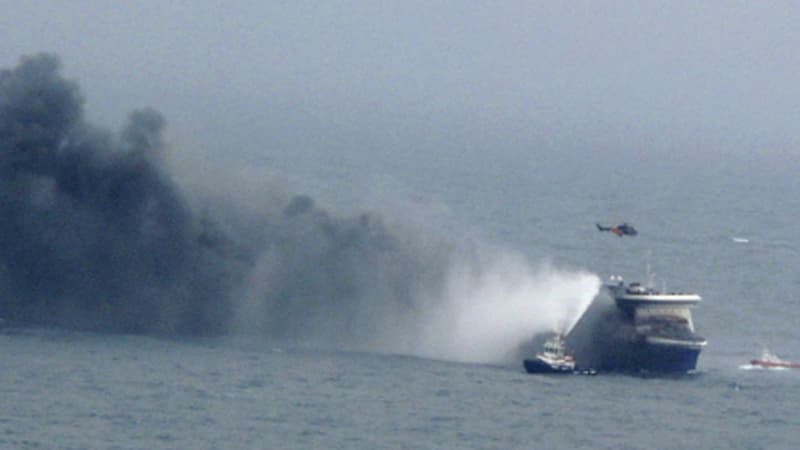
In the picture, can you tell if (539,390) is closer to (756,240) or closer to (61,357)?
(61,357)

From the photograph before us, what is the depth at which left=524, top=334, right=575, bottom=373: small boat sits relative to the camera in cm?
11125

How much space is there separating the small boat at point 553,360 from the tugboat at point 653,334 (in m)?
3.34

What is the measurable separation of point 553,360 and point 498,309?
25.0 feet

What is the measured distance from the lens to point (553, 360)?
112 metres

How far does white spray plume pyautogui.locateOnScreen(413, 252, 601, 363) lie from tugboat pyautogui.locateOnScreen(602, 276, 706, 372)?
2.72 m

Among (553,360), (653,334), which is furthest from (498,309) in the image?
(653,334)

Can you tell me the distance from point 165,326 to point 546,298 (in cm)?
2241

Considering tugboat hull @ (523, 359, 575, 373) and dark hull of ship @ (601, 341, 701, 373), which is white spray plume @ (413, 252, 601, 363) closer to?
dark hull of ship @ (601, 341, 701, 373)

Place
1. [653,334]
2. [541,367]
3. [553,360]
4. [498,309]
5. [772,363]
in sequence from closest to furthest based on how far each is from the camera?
[541,367]
[553,360]
[653,334]
[772,363]
[498,309]

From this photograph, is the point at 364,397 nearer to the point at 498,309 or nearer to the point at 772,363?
the point at 498,309

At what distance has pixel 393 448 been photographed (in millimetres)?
89562

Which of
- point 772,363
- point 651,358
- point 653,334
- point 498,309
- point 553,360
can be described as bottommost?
point 553,360

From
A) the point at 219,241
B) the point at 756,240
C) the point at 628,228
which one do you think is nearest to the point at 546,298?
the point at 628,228

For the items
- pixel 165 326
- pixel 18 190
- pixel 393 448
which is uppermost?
pixel 18 190
